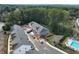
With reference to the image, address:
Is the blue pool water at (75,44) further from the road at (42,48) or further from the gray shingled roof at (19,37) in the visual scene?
the gray shingled roof at (19,37)

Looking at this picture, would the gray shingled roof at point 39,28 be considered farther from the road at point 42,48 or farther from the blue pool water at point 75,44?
the blue pool water at point 75,44

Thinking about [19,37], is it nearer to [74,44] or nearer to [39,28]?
[39,28]

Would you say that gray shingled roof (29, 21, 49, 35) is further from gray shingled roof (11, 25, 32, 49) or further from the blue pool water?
the blue pool water

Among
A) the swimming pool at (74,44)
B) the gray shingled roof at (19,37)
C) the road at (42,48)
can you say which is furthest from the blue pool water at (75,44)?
the gray shingled roof at (19,37)

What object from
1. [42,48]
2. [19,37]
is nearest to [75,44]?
[42,48]

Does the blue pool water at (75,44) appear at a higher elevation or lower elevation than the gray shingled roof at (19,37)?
lower

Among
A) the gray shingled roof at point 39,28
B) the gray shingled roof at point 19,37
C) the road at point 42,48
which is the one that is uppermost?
the gray shingled roof at point 39,28
